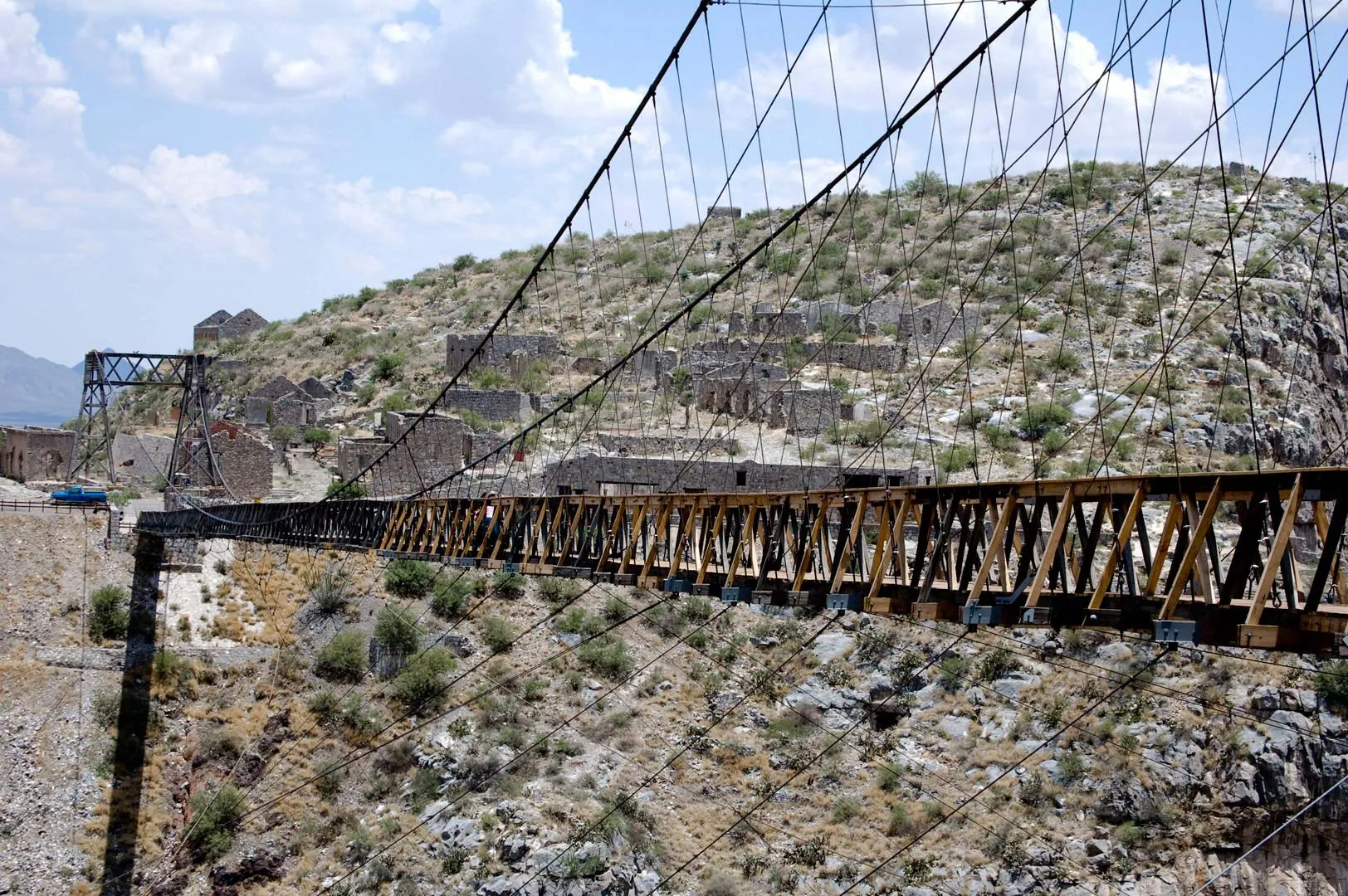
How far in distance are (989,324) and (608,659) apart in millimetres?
20862

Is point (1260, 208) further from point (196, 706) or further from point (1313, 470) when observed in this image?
point (1313, 470)

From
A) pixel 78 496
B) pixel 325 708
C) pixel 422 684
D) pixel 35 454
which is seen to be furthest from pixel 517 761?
pixel 35 454

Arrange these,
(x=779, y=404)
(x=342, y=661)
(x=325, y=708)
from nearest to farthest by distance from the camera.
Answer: (x=325, y=708) → (x=342, y=661) → (x=779, y=404)

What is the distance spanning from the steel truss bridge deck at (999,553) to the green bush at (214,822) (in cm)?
467

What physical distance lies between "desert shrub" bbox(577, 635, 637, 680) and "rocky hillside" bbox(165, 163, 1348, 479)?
4.24 metres

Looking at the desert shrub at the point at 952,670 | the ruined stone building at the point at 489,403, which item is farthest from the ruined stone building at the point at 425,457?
the desert shrub at the point at 952,670

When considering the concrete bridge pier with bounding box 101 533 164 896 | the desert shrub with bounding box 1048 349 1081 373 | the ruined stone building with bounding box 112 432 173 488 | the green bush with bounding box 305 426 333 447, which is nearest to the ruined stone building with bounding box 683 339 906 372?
the desert shrub with bounding box 1048 349 1081 373

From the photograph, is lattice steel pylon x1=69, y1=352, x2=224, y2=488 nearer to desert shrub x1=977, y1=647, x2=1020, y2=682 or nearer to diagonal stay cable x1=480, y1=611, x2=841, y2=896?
diagonal stay cable x1=480, y1=611, x2=841, y2=896

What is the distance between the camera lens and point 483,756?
2159cm

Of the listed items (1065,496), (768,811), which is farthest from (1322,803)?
(1065,496)

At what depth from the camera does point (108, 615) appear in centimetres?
2466

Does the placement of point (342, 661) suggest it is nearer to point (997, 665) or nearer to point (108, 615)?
point (108, 615)

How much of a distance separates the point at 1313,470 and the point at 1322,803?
39.8ft

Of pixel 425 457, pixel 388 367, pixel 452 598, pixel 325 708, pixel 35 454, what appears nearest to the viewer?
pixel 325 708
